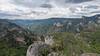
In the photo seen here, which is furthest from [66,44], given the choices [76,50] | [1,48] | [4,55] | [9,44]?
[9,44]

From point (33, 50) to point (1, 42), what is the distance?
5887 cm

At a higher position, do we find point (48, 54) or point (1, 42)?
point (48, 54)

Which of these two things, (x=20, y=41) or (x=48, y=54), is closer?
(x=48, y=54)

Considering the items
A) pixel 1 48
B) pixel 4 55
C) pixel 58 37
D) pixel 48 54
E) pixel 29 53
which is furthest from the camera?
pixel 1 48

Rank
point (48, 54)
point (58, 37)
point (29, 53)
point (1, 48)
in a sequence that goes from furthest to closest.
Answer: point (1, 48) < point (58, 37) < point (29, 53) < point (48, 54)

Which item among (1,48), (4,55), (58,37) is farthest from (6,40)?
(58,37)

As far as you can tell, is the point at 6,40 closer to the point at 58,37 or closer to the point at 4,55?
the point at 4,55

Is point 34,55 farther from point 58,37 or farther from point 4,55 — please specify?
point 4,55

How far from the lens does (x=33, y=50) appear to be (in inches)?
1125

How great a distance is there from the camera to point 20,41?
87188 mm

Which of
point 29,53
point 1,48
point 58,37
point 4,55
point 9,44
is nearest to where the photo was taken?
point 29,53

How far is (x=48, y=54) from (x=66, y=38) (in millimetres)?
4553

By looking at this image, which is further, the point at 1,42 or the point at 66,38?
the point at 1,42

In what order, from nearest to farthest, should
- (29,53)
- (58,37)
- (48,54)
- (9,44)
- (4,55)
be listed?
1. (48,54)
2. (29,53)
3. (58,37)
4. (4,55)
5. (9,44)
